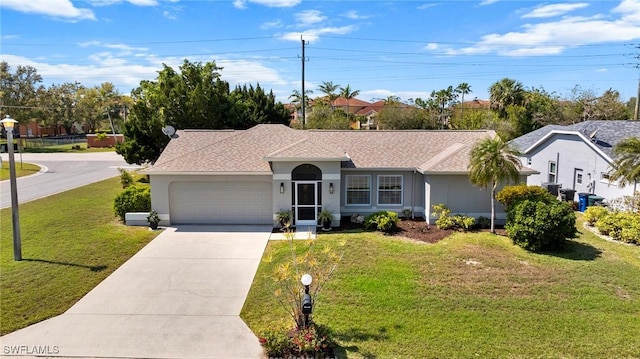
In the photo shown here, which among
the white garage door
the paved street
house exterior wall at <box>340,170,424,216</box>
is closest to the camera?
the white garage door

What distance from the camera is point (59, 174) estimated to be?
114ft

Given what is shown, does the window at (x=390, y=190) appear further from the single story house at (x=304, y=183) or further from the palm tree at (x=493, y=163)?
the palm tree at (x=493, y=163)

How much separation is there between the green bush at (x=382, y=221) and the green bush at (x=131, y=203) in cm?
957

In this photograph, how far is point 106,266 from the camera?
44.0ft

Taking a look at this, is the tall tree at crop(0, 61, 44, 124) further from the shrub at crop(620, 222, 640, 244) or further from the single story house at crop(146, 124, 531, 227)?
the shrub at crop(620, 222, 640, 244)

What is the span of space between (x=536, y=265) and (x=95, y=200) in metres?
21.1

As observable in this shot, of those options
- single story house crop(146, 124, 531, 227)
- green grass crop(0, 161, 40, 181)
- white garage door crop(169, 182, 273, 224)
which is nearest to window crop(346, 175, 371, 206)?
single story house crop(146, 124, 531, 227)

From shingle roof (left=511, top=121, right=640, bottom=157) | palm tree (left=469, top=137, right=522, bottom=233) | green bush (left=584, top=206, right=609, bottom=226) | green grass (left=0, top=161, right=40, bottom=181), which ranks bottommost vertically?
green bush (left=584, top=206, right=609, bottom=226)

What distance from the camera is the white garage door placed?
18391 millimetres

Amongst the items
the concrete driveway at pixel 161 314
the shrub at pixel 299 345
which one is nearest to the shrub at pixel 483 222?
the concrete driveway at pixel 161 314

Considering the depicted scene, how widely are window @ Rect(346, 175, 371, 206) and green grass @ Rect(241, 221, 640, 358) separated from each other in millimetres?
4306

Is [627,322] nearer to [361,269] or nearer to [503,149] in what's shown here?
[361,269]

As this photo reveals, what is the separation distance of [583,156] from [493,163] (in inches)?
341

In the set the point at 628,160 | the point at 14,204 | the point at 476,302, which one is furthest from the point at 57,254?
the point at 628,160
